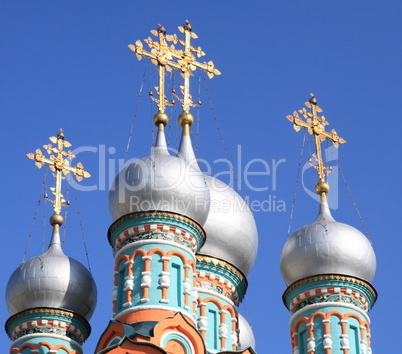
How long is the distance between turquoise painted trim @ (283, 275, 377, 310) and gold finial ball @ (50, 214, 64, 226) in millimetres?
3940

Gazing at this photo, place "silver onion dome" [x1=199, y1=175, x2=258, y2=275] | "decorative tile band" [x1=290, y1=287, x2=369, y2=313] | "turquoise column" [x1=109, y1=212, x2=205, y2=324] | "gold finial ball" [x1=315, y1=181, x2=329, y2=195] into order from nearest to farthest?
"turquoise column" [x1=109, y1=212, x2=205, y2=324], "decorative tile band" [x1=290, y1=287, x2=369, y2=313], "silver onion dome" [x1=199, y1=175, x2=258, y2=275], "gold finial ball" [x1=315, y1=181, x2=329, y2=195]

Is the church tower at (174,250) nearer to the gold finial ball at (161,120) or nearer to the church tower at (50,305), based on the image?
the gold finial ball at (161,120)

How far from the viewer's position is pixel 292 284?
1952 cm

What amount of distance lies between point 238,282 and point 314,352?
1813mm

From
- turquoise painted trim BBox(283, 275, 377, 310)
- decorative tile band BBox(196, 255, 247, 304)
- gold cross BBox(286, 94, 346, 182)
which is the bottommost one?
turquoise painted trim BBox(283, 275, 377, 310)

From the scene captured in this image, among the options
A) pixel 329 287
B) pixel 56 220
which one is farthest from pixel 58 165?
pixel 329 287

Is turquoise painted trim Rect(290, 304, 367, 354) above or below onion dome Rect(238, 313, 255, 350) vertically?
below

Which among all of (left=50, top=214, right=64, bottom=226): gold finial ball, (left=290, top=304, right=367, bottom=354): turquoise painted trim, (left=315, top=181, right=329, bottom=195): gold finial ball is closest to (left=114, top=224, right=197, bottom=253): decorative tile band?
(left=290, top=304, right=367, bottom=354): turquoise painted trim

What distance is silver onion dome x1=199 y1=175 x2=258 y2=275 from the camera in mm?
19516

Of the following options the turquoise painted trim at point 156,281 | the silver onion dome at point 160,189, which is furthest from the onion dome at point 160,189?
the turquoise painted trim at point 156,281

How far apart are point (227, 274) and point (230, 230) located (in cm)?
69

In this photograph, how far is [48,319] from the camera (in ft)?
62.6

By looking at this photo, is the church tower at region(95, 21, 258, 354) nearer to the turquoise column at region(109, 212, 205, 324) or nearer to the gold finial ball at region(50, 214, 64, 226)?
the turquoise column at region(109, 212, 205, 324)

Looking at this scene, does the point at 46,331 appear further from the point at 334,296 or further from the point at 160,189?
the point at 334,296
